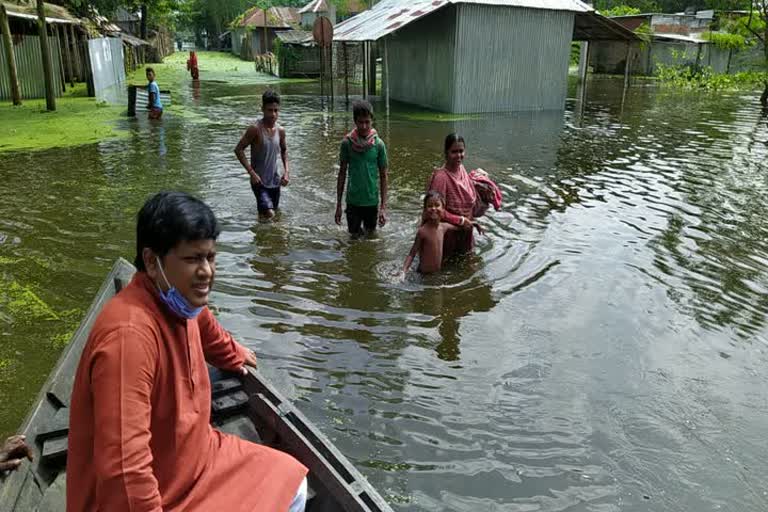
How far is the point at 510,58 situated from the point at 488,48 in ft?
3.18

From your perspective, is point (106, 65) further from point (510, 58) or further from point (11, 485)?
point (11, 485)

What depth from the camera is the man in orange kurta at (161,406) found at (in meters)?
1.84

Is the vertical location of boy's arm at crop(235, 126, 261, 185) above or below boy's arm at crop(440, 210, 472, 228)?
above

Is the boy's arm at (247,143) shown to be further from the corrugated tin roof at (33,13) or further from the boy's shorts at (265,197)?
the corrugated tin roof at (33,13)

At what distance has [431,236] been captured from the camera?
6.51 meters

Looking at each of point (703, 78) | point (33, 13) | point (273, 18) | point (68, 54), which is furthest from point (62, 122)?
point (273, 18)

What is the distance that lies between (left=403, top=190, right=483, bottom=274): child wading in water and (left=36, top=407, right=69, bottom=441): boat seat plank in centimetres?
395

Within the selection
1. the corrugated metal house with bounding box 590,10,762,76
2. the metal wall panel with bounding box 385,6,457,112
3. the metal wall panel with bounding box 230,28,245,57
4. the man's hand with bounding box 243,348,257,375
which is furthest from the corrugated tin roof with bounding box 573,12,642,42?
the metal wall panel with bounding box 230,28,245,57

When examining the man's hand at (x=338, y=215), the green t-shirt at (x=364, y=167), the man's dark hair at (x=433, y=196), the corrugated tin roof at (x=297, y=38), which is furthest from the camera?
the corrugated tin roof at (x=297, y=38)

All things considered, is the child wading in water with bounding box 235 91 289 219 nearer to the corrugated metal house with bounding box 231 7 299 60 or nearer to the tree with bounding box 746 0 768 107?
the tree with bounding box 746 0 768 107

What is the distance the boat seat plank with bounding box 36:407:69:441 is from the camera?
303 cm

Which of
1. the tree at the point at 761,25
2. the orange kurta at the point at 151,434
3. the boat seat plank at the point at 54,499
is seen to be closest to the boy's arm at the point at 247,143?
the boat seat plank at the point at 54,499

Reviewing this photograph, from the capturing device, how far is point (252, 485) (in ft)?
7.47

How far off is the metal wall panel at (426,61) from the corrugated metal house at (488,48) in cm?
3
